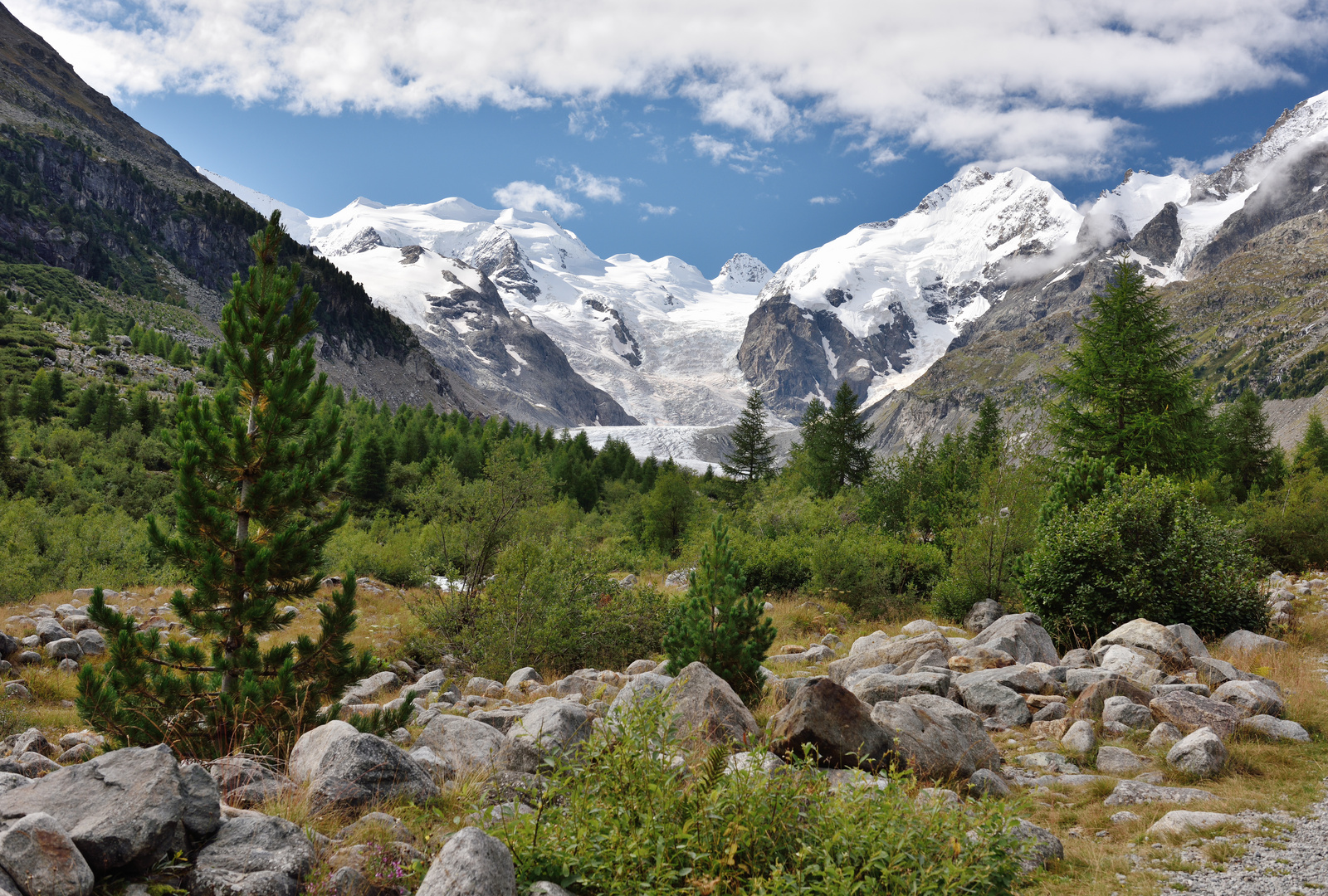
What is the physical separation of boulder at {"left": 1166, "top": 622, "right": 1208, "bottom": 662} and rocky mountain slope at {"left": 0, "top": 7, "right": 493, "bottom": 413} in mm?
121374

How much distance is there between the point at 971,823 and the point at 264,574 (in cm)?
755

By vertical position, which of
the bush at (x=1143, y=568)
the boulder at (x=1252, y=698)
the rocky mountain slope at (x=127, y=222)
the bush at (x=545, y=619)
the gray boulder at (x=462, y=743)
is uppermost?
the rocky mountain slope at (x=127, y=222)

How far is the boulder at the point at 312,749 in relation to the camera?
6.01 metres

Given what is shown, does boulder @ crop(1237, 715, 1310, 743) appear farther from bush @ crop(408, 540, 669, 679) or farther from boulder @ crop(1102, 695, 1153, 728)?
bush @ crop(408, 540, 669, 679)

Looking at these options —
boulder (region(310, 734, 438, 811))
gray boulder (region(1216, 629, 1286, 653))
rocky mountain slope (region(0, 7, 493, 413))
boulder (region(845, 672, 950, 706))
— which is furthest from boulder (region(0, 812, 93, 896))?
rocky mountain slope (region(0, 7, 493, 413))

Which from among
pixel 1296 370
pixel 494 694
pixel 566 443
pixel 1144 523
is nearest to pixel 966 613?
pixel 1144 523

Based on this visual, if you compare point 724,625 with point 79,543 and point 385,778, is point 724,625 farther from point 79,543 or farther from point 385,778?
point 79,543

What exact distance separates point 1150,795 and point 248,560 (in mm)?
10088

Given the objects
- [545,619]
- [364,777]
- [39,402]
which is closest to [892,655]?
[545,619]

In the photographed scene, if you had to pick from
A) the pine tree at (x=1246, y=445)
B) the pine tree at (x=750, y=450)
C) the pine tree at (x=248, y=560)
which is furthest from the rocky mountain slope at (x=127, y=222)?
the pine tree at (x=248, y=560)

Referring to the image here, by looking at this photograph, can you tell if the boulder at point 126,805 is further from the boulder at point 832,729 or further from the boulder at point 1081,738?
the boulder at point 1081,738

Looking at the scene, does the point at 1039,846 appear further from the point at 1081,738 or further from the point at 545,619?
the point at 545,619

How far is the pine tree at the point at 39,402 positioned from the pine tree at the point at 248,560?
203 ft

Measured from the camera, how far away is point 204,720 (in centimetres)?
763
